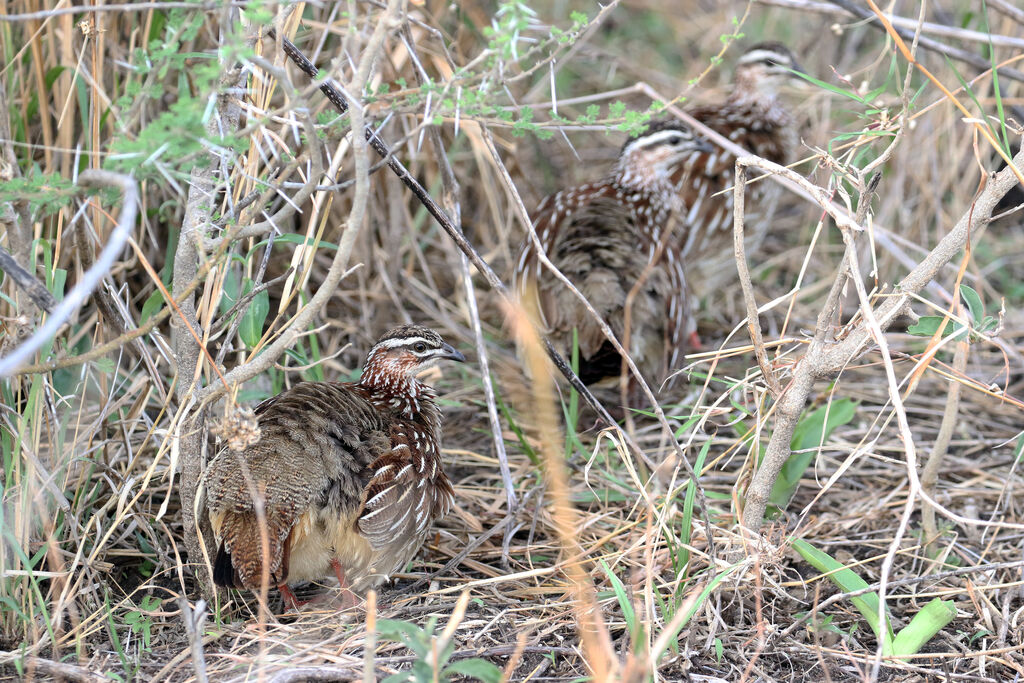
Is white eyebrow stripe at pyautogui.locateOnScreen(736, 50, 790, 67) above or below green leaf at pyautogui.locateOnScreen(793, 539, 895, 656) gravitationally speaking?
above

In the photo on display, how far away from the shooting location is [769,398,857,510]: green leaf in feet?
10.8

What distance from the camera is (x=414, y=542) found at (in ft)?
9.75

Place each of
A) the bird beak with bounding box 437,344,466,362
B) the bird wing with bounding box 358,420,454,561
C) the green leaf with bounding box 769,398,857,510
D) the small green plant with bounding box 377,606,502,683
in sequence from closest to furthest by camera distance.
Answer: the small green plant with bounding box 377,606,502,683 < the bird wing with bounding box 358,420,454,561 < the green leaf with bounding box 769,398,857,510 < the bird beak with bounding box 437,344,466,362

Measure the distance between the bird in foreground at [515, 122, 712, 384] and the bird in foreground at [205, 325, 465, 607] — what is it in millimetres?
996

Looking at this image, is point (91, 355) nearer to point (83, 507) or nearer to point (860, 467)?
point (83, 507)

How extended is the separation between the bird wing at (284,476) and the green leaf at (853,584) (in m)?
1.33

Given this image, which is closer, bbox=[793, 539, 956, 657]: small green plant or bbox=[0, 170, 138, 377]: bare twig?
bbox=[0, 170, 138, 377]: bare twig

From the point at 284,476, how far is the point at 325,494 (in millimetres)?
133

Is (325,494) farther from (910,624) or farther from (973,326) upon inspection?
(973,326)

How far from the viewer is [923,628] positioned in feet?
8.84

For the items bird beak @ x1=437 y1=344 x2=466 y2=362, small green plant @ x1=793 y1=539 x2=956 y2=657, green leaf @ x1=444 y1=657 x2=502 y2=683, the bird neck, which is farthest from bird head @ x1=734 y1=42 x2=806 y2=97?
green leaf @ x1=444 y1=657 x2=502 y2=683

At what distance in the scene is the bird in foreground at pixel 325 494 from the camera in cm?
269

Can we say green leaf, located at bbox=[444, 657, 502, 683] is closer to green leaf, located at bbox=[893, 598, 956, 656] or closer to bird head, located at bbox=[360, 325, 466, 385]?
green leaf, located at bbox=[893, 598, 956, 656]

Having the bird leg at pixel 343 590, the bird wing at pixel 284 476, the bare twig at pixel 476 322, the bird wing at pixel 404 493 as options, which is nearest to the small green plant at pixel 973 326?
the bare twig at pixel 476 322
